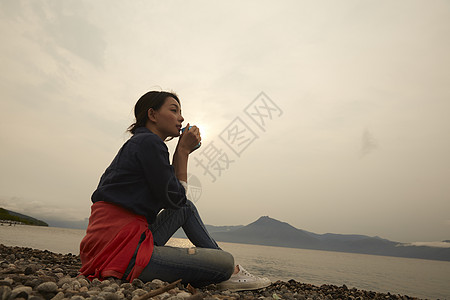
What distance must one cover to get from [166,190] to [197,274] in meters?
0.93

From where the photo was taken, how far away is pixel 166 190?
262 cm

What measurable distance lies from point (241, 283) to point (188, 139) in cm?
184

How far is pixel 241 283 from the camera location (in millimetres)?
3230

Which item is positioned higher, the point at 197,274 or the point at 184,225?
the point at 184,225

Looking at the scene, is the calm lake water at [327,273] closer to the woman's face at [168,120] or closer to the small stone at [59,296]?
the woman's face at [168,120]

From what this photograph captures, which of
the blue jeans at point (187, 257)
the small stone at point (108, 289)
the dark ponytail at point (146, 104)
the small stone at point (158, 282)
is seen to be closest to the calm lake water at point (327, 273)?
the blue jeans at point (187, 257)

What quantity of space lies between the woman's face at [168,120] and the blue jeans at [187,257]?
3.03ft

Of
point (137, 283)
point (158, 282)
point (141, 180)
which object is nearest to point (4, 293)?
point (137, 283)

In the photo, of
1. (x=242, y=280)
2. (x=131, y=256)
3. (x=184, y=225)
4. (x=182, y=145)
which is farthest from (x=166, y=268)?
(x=182, y=145)

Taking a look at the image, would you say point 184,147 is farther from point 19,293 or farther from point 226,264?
point 19,293

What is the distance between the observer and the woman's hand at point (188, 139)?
3293mm

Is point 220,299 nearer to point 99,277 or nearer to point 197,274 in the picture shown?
point 197,274

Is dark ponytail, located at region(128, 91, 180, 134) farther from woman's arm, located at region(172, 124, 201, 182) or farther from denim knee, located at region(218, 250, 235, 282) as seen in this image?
denim knee, located at region(218, 250, 235, 282)

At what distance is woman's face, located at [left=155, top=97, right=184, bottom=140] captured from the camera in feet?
10.6
